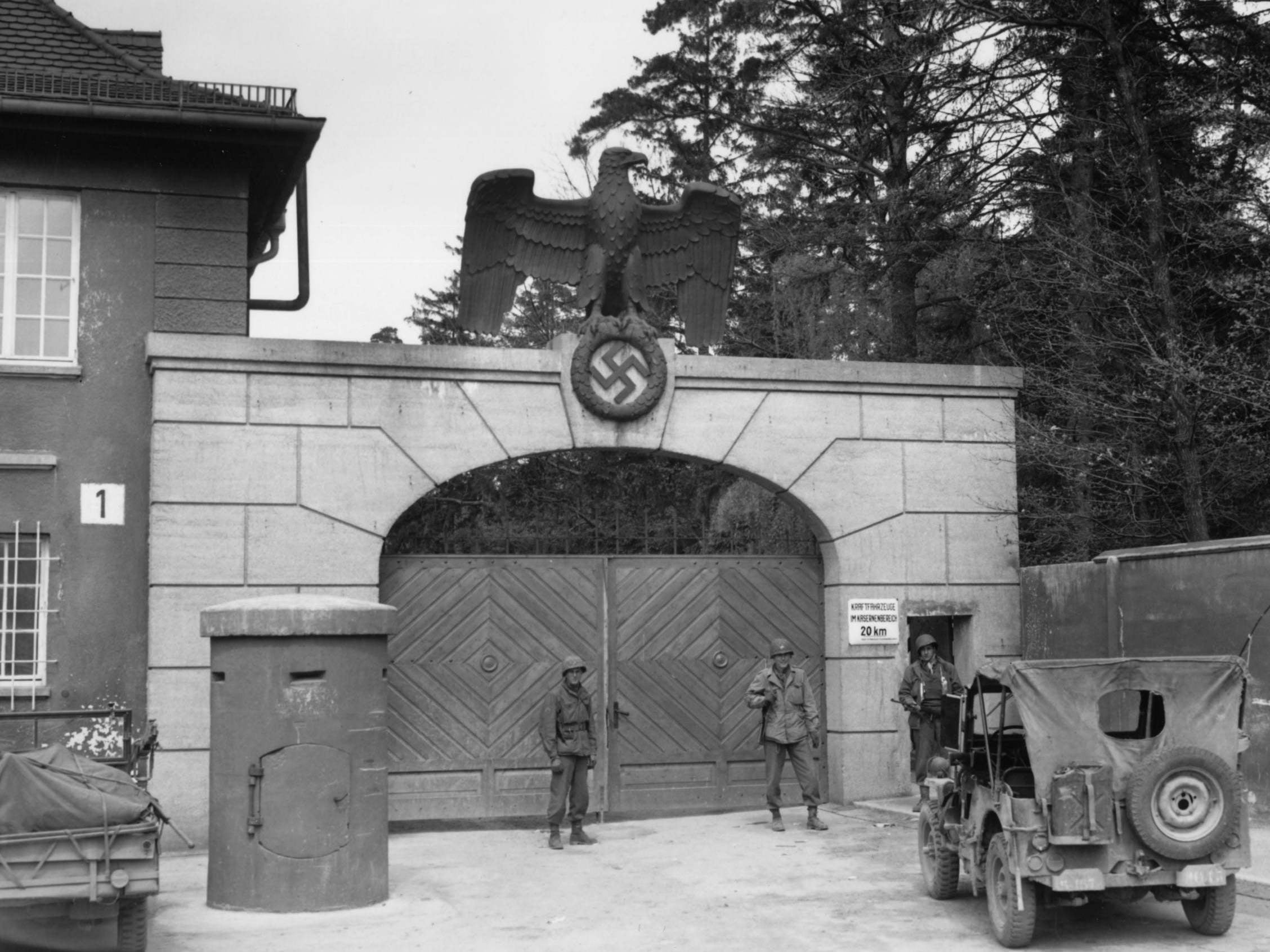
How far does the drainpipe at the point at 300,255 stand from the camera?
1614cm

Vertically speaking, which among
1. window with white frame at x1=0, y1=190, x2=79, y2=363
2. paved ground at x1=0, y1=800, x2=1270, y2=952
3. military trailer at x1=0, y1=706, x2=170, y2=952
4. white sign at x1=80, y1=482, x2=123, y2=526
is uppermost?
window with white frame at x1=0, y1=190, x2=79, y2=363

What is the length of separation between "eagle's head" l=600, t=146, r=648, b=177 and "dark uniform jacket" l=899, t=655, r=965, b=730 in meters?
5.50

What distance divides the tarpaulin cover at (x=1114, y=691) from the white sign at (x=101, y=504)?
8231 mm

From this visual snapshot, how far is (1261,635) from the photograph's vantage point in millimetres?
12258

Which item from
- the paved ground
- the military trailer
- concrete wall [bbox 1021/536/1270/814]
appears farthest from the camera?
concrete wall [bbox 1021/536/1270/814]

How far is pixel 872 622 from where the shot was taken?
587 inches

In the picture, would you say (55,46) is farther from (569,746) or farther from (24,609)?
(569,746)

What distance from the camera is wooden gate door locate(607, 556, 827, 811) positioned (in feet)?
47.9

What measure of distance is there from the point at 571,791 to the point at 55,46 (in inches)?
336

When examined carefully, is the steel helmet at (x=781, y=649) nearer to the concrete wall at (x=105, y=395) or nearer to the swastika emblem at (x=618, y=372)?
the swastika emblem at (x=618, y=372)

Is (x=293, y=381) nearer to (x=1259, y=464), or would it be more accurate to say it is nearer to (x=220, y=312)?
(x=220, y=312)

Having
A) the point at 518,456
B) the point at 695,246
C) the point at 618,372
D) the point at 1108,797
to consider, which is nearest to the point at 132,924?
the point at 1108,797

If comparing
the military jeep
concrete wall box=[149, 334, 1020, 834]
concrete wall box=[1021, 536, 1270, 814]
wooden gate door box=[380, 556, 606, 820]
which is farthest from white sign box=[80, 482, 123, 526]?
concrete wall box=[1021, 536, 1270, 814]

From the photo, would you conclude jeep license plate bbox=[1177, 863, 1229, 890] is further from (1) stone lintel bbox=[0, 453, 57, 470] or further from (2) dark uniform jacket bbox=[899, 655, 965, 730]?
(1) stone lintel bbox=[0, 453, 57, 470]
